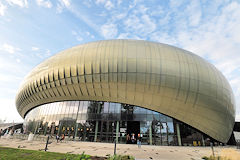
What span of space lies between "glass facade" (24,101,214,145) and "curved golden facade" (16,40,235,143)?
4.43 ft

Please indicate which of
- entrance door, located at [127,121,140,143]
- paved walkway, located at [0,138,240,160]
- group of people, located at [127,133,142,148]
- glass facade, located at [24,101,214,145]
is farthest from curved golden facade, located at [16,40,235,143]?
paved walkway, located at [0,138,240,160]

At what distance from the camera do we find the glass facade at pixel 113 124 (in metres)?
22.4

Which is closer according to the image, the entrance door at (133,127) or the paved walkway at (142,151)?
the paved walkway at (142,151)

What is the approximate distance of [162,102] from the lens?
2191 centimetres

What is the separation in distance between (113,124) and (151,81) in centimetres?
1004

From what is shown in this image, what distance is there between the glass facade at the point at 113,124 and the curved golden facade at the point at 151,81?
53.2 inches

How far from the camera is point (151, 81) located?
69.1 ft

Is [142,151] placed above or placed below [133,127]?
below

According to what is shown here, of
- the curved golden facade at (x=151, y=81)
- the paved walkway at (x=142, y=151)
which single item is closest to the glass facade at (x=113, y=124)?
the curved golden facade at (x=151, y=81)

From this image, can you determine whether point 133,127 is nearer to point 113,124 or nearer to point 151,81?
point 113,124

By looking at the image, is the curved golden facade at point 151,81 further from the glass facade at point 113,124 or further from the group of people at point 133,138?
the group of people at point 133,138

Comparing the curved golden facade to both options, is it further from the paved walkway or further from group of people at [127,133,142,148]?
the paved walkway

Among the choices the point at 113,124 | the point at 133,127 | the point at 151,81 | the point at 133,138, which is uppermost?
the point at 151,81

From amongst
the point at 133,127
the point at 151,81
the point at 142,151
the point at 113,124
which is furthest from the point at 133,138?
the point at 151,81
